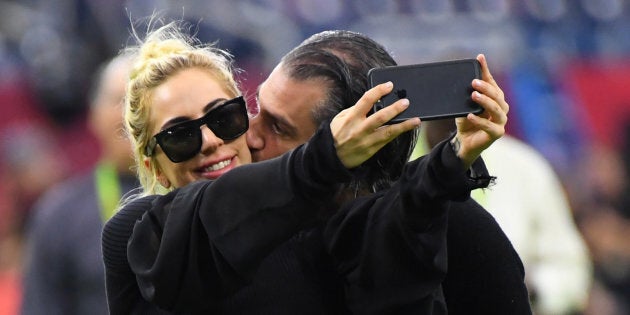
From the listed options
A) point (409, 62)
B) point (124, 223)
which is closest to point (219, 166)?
point (124, 223)

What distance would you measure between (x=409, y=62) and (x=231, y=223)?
5130mm

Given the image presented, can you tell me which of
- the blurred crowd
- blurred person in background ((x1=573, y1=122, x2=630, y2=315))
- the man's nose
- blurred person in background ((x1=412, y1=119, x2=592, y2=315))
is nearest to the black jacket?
the man's nose

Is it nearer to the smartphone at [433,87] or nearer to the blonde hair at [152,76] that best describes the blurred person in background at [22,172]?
the blonde hair at [152,76]

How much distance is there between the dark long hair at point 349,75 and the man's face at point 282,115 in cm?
1

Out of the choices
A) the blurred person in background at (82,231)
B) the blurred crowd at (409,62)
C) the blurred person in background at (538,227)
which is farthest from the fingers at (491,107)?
the blurred crowd at (409,62)

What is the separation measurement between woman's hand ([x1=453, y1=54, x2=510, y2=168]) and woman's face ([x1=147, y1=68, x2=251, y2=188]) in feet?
1.90

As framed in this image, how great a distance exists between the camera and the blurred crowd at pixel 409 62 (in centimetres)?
716

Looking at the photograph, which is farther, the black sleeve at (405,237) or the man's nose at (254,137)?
the man's nose at (254,137)

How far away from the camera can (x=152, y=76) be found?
2.67m

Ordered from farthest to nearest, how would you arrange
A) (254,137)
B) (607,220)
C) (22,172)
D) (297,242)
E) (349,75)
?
(607,220)
(22,172)
(254,137)
(349,75)
(297,242)

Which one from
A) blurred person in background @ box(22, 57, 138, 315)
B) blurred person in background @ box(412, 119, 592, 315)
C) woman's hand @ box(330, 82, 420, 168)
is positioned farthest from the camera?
blurred person in background @ box(412, 119, 592, 315)

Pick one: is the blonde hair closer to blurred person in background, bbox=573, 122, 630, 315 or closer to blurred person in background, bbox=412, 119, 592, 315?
blurred person in background, bbox=412, 119, 592, 315

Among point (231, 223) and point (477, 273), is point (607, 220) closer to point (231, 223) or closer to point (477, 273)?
point (477, 273)

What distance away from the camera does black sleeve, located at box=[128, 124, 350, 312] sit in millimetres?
2088
